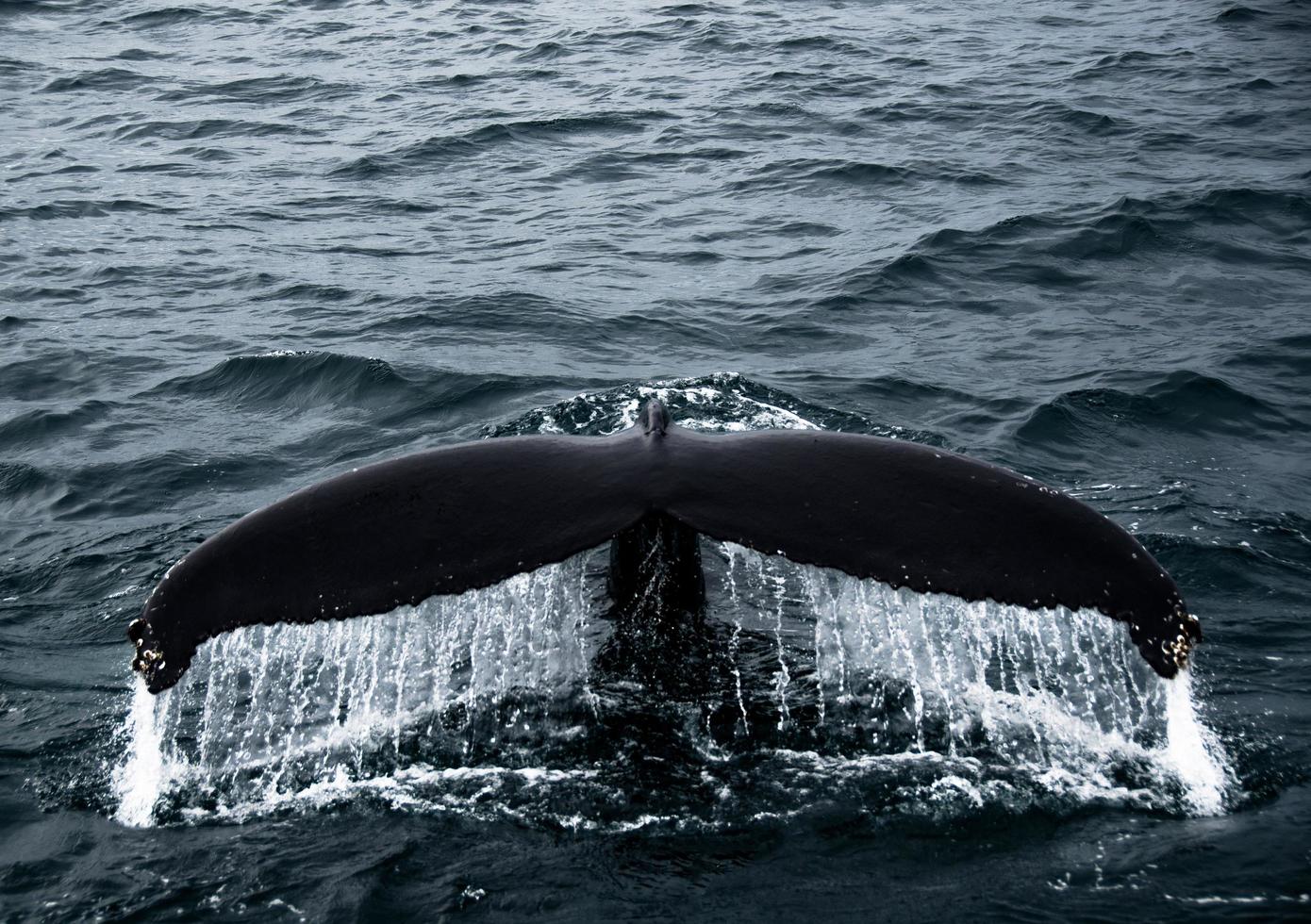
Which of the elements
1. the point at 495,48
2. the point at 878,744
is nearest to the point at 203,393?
the point at 878,744

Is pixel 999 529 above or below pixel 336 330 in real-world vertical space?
above

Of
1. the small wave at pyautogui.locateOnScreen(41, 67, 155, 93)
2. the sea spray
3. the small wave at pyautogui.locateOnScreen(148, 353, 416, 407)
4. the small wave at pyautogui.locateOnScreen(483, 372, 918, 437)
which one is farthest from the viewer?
the small wave at pyautogui.locateOnScreen(41, 67, 155, 93)

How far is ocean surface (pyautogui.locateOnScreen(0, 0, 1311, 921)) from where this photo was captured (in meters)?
4.80

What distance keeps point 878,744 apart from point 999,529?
1321 mm

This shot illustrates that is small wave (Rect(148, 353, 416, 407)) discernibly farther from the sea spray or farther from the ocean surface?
the sea spray

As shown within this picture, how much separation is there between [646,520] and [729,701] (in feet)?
4.25

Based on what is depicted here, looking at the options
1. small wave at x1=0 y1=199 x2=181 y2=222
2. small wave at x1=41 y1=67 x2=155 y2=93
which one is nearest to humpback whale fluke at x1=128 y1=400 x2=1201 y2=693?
small wave at x1=0 y1=199 x2=181 y2=222

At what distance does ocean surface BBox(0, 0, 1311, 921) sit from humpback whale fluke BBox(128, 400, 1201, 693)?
0.70m

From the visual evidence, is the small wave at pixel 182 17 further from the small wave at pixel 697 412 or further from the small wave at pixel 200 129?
the small wave at pixel 697 412

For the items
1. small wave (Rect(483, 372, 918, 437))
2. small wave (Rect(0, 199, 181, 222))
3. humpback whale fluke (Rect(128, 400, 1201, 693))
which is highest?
humpback whale fluke (Rect(128, 400, 1201, 693))

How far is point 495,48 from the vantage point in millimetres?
22359

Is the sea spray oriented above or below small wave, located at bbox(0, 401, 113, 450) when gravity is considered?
above

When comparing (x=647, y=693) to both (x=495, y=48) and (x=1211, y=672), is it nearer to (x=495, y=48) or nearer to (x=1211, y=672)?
(x=1211, y=672)

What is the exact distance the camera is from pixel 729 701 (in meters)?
5.46
